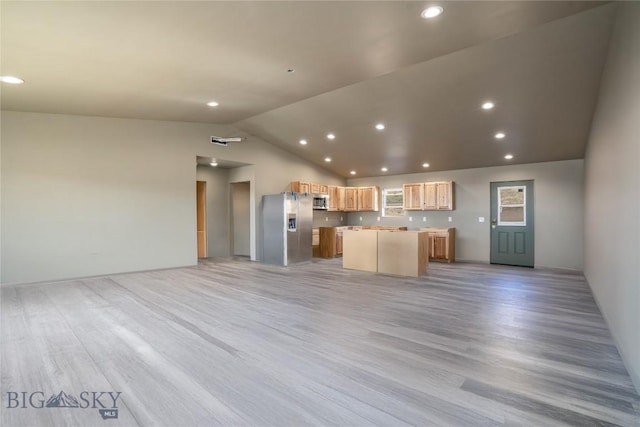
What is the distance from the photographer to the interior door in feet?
25.8

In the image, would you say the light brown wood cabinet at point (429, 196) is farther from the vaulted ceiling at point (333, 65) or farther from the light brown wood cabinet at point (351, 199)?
the vaulted ceiling at point (333, 65)

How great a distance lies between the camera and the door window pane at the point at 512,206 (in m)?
8.00

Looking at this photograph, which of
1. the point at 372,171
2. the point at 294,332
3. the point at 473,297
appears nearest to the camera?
the point at 294,332

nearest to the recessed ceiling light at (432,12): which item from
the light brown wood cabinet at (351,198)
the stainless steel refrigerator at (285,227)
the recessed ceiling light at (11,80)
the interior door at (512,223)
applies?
the recessed ceiling light at (11,80)

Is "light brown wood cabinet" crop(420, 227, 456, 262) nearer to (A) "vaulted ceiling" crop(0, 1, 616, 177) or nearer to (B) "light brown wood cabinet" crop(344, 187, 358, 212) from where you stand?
(A) "vaulted ceiling" crop(0, 1, 616, 177)

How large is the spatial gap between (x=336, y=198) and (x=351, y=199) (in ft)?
1.78

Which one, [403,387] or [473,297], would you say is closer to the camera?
[403,387]

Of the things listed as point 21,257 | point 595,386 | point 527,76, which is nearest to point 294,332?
point 595,386

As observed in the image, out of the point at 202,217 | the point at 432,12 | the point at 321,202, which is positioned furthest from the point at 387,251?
the point at 202,217

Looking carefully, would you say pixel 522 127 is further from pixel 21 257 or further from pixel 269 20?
pixel 21 257

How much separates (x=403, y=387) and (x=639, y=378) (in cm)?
161

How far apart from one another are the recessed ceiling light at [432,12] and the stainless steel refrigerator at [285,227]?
18.5 feet

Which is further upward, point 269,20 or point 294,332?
point 269,20

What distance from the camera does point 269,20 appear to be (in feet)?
10.1
